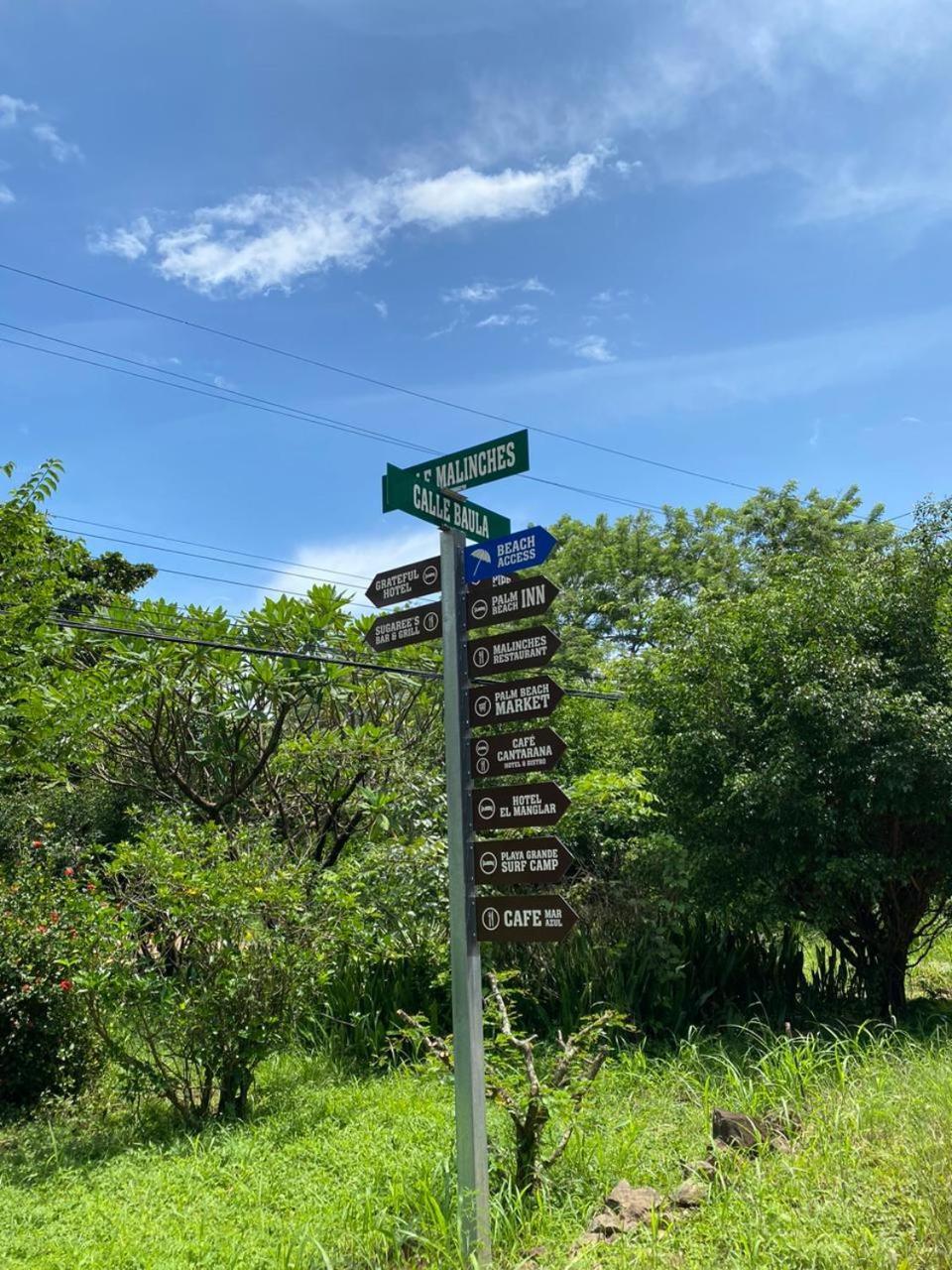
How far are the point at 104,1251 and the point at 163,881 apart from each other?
8.56 feet

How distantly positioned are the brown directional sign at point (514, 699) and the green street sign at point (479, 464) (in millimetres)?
950

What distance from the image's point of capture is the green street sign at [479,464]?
15.0 ft

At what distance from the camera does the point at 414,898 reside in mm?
8914

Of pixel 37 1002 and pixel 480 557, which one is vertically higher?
pixel 480 557

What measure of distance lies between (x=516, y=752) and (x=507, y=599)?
0.69 meters

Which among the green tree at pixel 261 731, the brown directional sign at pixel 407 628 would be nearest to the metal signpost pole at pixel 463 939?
the brown directional sign at pixel 407 628

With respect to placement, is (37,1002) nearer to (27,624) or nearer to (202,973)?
(202,973)

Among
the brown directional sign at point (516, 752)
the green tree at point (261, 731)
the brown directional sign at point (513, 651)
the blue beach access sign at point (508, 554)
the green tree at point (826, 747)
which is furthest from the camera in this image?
the green tree at point (261, 731)

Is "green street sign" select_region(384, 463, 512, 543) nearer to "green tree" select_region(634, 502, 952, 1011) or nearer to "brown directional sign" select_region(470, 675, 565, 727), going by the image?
"brown directional sign" select_region(470, 675, 565, 727)

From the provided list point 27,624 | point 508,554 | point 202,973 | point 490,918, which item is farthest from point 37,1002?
point 508,554

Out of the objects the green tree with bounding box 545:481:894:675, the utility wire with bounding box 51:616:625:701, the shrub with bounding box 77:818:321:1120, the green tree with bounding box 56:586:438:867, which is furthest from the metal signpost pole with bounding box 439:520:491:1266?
the green tree with bounding box 545:481:894:675

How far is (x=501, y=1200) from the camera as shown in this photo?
14.3 feet

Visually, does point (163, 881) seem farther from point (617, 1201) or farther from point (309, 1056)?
point (617, 1201)

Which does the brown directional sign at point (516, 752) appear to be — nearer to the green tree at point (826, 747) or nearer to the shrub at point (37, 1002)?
the shrub at point (37, 1002)
